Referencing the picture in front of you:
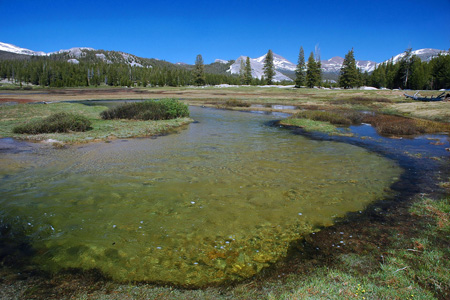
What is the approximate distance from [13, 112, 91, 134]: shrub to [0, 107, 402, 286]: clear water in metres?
4.61

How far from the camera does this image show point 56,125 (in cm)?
1822

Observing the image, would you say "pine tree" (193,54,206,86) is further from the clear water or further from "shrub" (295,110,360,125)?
the clear water

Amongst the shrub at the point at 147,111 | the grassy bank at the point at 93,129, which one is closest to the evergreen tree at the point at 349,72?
the shrub at the point at 147,111

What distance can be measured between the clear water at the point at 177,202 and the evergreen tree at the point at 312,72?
7995 cm

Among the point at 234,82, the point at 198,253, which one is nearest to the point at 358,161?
the point at 198,253

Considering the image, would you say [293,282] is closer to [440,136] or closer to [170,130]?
[170,130]

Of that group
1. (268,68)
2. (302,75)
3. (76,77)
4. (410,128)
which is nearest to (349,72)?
(302,75)

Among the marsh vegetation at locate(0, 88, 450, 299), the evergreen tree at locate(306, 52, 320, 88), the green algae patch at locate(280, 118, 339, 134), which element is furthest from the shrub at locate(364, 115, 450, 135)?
the evergreen tree at locate(306, 52, 320, 88)

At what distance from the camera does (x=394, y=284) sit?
446cm

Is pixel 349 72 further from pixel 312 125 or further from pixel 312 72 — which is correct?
pixel 312 125

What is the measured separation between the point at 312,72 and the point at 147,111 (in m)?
76.0

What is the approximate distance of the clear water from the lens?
214 inches

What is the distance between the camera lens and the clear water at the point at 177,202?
17.8ft

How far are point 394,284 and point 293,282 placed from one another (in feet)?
5.44
